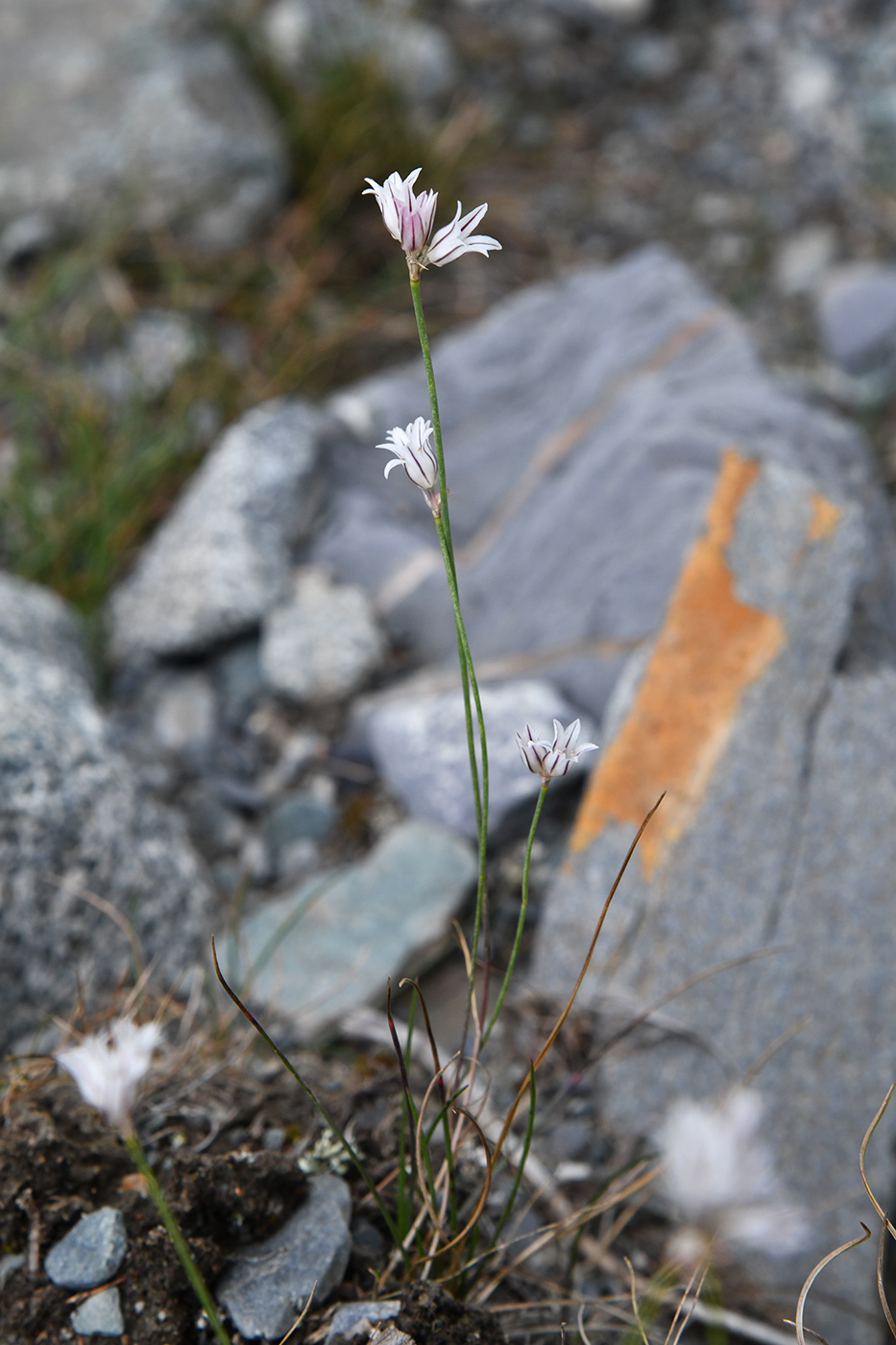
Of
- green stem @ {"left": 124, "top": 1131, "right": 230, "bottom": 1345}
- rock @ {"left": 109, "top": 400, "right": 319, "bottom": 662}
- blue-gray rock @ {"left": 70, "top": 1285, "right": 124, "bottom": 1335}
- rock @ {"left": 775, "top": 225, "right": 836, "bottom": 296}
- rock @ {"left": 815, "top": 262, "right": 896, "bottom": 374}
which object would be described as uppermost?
rock @ {"left": 775, "top": 225, "right": 836, "bottom": 296}

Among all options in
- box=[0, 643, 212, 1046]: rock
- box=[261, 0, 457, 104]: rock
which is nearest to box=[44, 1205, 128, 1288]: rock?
box=[0, 643, 212, 1046]: rock

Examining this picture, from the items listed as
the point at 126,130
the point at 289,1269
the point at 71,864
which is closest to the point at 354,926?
the point at 71,864

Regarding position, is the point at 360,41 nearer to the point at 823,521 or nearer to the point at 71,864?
the point at 823,521

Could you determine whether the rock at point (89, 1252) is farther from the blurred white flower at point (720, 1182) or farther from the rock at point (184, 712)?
the rock at point (184, 712)

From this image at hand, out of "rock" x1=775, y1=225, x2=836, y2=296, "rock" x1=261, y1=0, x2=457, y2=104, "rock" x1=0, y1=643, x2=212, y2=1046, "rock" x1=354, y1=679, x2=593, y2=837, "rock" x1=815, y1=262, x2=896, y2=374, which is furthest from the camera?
"rock" x1=261, y1=0, x2=457, y2=104

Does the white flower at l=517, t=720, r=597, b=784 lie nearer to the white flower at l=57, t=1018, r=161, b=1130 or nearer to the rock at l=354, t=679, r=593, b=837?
the white flower at l=57, t=1018, r=161, b=1130
